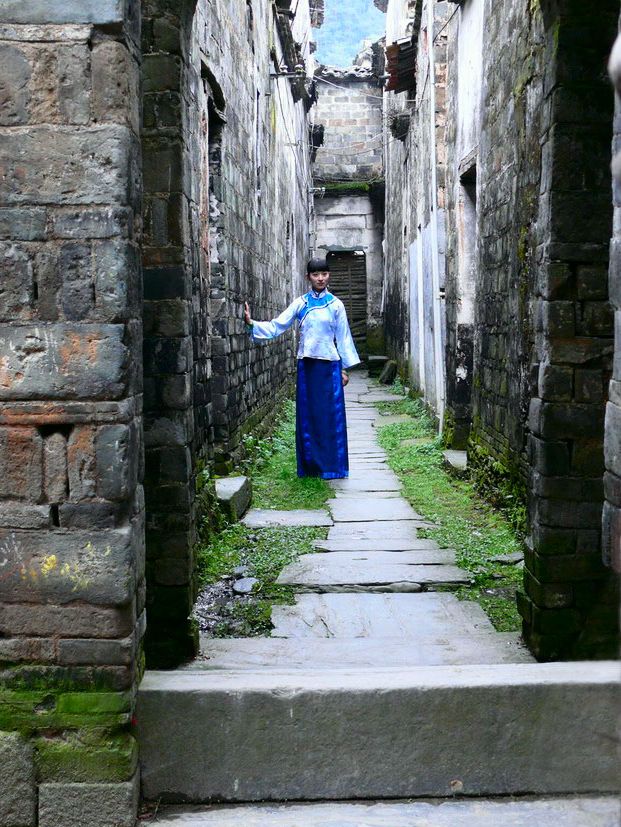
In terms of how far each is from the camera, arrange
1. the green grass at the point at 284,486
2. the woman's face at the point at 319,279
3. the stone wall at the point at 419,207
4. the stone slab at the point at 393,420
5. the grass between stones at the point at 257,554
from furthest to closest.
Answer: the stone slab at the point at 393,420, the stone wall at the point at 419,207, the woman's face at the point at 319,279, the green grass at the point at 284,486, the grass between stones at the point at 257,554

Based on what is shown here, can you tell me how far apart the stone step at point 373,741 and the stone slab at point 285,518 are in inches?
114

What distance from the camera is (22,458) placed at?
2.74 metres

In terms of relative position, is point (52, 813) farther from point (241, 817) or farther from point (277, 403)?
point (277, 403)

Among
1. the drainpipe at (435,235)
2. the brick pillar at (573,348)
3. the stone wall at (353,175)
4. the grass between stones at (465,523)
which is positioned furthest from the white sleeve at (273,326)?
the stone wall at (353,175)

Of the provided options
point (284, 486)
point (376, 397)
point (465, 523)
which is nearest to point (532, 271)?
point (465, 523)

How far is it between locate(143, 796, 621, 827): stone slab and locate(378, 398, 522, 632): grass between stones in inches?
43.0

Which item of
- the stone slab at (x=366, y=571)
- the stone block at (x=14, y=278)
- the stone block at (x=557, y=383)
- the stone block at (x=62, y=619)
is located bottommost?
the stone slab at (x=366, y=571)

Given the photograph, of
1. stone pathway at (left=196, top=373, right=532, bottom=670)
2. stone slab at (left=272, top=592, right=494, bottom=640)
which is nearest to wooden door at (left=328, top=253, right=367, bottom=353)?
stone pathway at (left=196, top=373, right=532, bottom=670)

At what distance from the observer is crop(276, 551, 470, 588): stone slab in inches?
187

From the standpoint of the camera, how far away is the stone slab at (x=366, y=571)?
4.76 m

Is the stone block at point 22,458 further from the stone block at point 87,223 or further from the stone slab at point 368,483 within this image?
the stone slab at point 368,483

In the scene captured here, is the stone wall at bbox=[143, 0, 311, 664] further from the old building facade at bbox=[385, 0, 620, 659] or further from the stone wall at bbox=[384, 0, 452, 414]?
the stone wall at bbox=[384, 0, 452, 414]

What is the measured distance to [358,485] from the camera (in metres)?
7.41

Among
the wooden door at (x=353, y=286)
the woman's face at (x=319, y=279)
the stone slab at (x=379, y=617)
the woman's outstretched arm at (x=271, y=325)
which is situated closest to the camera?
the stone slab at (x=379, y=617)
